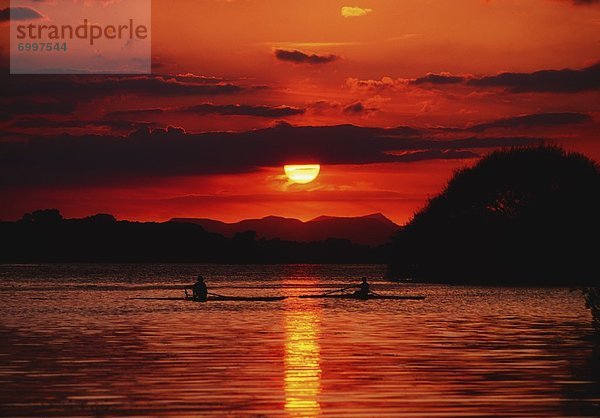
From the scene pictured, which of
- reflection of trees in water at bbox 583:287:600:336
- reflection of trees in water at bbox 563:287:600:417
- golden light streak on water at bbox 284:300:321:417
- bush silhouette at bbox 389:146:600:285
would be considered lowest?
reflection of trees in water at bbox 563:287:600:417

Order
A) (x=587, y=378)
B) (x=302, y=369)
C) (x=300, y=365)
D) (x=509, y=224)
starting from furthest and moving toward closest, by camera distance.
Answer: (x=509, y=224), (x=300, y=365), (x=302, y=369), (x=587, y=378)

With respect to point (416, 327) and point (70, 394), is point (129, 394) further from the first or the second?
point (416, 327)

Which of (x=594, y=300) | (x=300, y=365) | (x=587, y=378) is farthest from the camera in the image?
(x=594, y=300)

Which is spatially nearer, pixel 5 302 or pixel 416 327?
pixel 416 327

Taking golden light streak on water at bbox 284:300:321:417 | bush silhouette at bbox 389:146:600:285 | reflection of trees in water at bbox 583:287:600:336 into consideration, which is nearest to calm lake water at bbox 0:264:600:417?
golden light streak on water at bbox 284:300:321:417

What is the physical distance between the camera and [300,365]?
37750 millimetres

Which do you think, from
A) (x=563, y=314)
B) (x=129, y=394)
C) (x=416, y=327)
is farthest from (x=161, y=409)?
(x=563, y=314)

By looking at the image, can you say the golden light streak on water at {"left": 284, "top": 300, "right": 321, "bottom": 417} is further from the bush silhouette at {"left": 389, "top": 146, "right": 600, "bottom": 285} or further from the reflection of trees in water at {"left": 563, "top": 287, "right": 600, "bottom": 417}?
the bush silhouette at {"left": 389, "top": 146, "right": 600, "bottom": 285}

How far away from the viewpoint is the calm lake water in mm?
27781

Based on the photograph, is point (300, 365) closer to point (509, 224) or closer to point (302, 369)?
point (302, 369)

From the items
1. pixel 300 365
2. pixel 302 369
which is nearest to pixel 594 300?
pixel 300 365

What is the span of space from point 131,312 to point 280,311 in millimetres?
10675

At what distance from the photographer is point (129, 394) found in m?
29.8

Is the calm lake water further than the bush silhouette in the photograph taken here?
No
